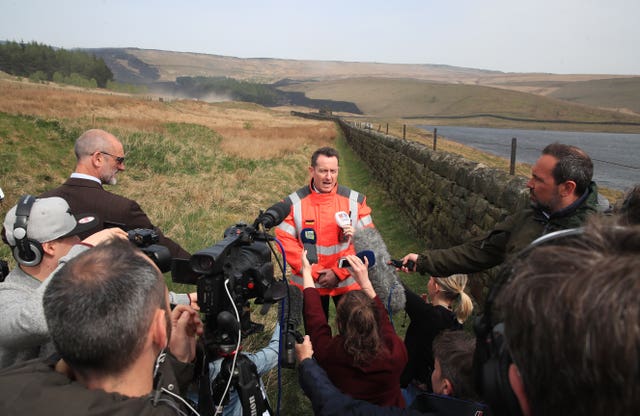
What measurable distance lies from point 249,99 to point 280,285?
13008 centimetres

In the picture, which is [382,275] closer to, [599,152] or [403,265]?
[403,265]

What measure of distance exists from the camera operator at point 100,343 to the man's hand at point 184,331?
1.38 ft

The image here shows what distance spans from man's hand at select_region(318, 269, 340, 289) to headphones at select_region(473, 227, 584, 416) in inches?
81.1

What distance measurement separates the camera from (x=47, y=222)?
6.93ft

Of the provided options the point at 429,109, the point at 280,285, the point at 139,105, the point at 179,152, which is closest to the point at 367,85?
the point at 429,109

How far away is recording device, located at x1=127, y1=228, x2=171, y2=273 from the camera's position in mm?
1834

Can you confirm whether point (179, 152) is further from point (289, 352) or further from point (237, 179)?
point (289, 352)

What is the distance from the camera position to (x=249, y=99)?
12519 centimetres

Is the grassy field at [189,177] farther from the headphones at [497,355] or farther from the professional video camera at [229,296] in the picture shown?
the headphones at [497,355]

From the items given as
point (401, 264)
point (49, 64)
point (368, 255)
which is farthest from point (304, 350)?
point (49, 64)

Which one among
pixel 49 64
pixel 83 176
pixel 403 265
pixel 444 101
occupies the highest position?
pixel 49 64

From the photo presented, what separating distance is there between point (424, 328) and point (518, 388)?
6.33ft

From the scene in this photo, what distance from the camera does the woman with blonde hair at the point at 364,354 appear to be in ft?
6.81

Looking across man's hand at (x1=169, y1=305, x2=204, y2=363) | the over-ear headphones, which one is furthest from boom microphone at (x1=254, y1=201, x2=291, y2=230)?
the over-ear headphones
